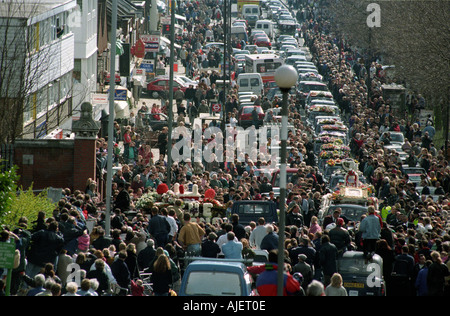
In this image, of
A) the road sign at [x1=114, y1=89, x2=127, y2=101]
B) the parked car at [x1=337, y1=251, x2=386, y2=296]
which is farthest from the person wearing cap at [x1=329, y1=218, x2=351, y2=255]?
the road sign at [x1=114, y1=89, x2=127, y2=101]

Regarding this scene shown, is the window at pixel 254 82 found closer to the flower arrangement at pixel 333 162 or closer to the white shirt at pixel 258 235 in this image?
the flower arrangement at pixel 333 162

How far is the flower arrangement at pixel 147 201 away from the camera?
27922 millimetres

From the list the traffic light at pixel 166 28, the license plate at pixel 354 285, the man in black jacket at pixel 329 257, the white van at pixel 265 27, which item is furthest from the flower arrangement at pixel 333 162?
the white van at pixel 265 27

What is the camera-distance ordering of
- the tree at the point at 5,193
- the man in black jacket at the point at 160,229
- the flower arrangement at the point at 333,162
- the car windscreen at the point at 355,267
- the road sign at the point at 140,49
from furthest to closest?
the road sign at the point at 140,49
the flower arrangement at the point at 333,162
the man in black jacket at the point at 160,229
the tree at the point at 5,193
the car windscreen at the point at 355,267

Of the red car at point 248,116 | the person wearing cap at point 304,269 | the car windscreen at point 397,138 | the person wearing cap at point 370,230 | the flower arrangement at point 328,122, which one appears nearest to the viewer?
the person wearing cap at point 304,269

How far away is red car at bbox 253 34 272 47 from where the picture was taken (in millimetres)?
83250

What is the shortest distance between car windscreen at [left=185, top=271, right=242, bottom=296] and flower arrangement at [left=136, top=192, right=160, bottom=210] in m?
10.5

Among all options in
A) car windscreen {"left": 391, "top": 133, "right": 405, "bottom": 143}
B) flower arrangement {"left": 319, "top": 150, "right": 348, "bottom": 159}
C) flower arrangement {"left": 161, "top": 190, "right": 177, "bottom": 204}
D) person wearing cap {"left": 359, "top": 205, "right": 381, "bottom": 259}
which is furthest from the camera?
car windscreen {"left": 391, "top": 133, "right": 405, "bottom": 143}

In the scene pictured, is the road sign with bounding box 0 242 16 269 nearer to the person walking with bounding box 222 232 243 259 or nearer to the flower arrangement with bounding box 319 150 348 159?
the person walking with bounding box 222 232 243 259

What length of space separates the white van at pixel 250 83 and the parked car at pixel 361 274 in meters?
39.8

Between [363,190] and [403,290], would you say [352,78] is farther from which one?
[403,290]

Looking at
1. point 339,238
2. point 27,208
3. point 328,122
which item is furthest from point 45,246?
point 328,122
